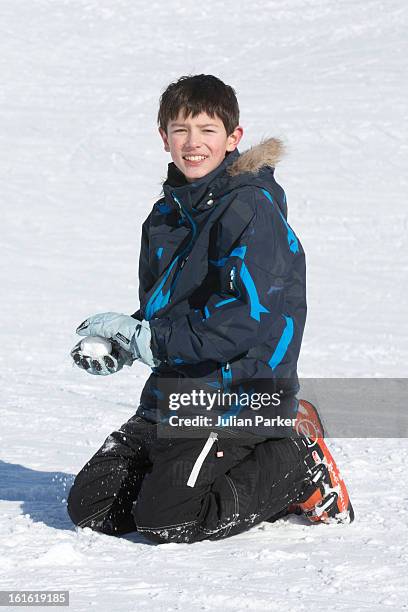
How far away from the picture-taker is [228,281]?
304 centimetres

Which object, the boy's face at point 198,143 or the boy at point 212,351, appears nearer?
the boy at point 212,351

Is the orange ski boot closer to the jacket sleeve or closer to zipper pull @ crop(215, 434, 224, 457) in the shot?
zipper pull @ crop(215, 434, 224, 457)

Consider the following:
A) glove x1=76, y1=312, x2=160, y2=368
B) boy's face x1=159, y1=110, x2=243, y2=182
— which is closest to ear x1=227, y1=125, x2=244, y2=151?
boy's face x1=159, y1=110, x2=243, y2=182

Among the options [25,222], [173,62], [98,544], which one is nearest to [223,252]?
[98,544]

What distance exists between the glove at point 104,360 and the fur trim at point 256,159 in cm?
67

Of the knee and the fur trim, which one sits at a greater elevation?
the fur trim

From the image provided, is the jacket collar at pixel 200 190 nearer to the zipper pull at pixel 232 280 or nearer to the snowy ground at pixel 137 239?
the zipper pull at pixel 232 280

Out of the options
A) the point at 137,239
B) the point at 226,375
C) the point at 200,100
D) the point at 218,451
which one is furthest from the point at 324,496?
the point at 137,239

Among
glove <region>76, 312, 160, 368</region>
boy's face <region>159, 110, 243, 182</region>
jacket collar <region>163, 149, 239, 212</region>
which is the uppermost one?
boy's face <region>159, 110, 243, 182</region>

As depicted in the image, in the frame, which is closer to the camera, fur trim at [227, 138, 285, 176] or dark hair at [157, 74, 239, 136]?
fur trim at [227, 138, 285, 176]

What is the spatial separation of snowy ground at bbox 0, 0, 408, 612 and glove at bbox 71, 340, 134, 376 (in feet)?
1.69

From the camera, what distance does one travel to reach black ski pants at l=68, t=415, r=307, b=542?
3012mm

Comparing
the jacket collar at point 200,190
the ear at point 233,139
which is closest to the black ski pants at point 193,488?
the jacket collar at point 200,190

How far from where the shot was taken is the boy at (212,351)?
3010 mm
